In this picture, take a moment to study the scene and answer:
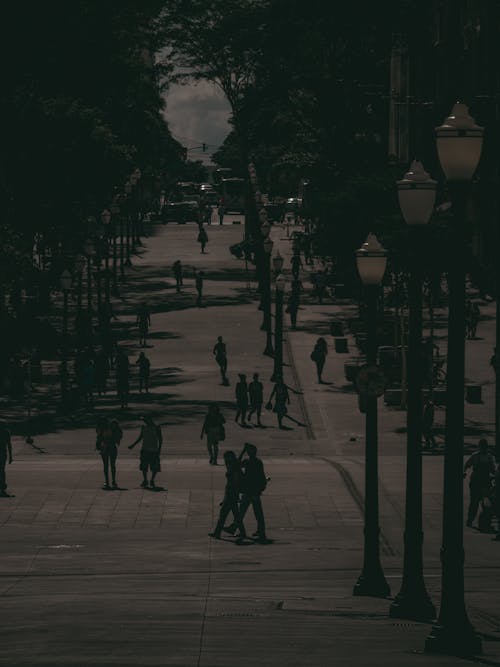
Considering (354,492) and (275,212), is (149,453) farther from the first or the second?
(275,212)

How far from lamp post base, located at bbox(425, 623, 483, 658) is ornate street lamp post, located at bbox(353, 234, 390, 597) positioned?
5693 mm

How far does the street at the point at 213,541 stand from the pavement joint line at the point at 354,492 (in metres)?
0.05

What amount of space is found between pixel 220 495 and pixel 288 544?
18.8 ft

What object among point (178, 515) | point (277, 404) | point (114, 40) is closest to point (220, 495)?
point (178, 515)

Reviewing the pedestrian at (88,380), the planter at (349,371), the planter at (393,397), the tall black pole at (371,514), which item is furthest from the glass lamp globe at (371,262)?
the planter at (349,371)

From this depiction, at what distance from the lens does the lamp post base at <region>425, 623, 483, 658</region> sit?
48.3 ft

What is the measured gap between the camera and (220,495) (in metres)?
32.1

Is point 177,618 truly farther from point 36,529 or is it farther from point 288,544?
point 36,529

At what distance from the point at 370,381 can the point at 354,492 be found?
37.9ft

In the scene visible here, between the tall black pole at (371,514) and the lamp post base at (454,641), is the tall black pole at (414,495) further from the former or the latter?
the lamp post base at (454,641)

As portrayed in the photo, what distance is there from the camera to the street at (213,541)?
15.0m

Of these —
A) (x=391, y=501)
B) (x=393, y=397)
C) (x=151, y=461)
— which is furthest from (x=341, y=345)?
(x=391, y=501)

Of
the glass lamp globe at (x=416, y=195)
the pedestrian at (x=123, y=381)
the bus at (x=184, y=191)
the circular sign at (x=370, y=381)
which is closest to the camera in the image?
the glass lamp globe at (x=416, y=195)

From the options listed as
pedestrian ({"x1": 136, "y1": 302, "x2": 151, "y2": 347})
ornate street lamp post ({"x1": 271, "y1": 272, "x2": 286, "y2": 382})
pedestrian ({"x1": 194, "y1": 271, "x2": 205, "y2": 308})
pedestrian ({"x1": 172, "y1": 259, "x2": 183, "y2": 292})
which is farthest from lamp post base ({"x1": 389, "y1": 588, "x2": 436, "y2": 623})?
pedestrian ({"x1": 172, "y1": 259, "x2": 183, "y2": 292})
